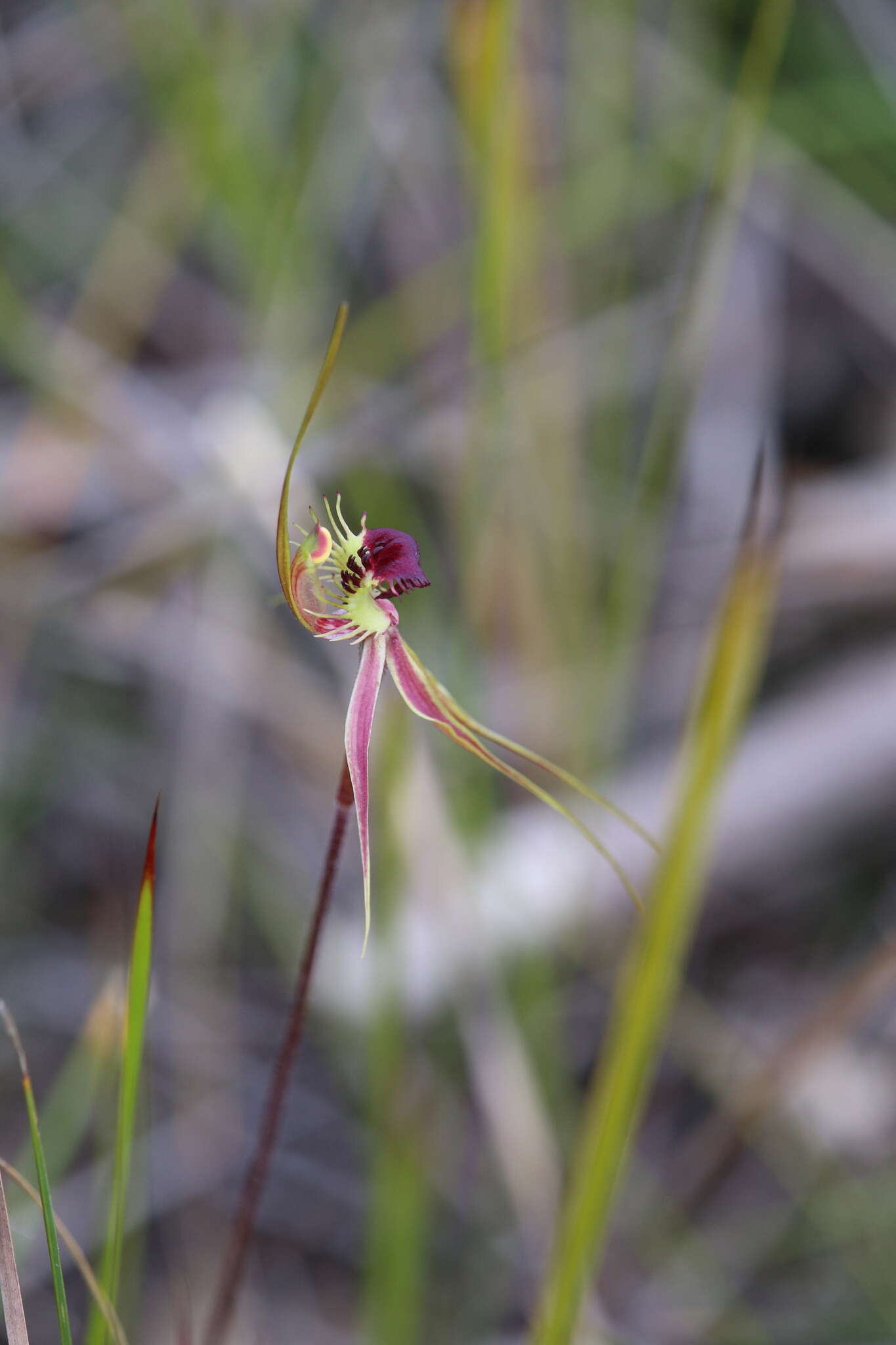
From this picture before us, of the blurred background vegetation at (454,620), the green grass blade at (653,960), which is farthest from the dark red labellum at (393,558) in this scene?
the blurred background vegetation at (454,620)

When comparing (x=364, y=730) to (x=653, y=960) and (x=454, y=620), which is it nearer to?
(x=653, y=960)

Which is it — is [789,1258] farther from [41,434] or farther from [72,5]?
[72,5]

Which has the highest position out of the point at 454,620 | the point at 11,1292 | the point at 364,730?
the point at 454,620

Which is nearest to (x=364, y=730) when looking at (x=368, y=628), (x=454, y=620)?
(x=368, y=628)

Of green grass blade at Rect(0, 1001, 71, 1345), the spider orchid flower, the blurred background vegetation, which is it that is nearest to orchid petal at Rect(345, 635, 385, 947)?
the spider orchid flower

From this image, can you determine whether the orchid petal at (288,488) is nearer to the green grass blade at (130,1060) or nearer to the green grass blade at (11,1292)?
the green grass blade at (130,1060)

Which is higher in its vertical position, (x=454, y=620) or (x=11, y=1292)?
(x=454, y=620)
